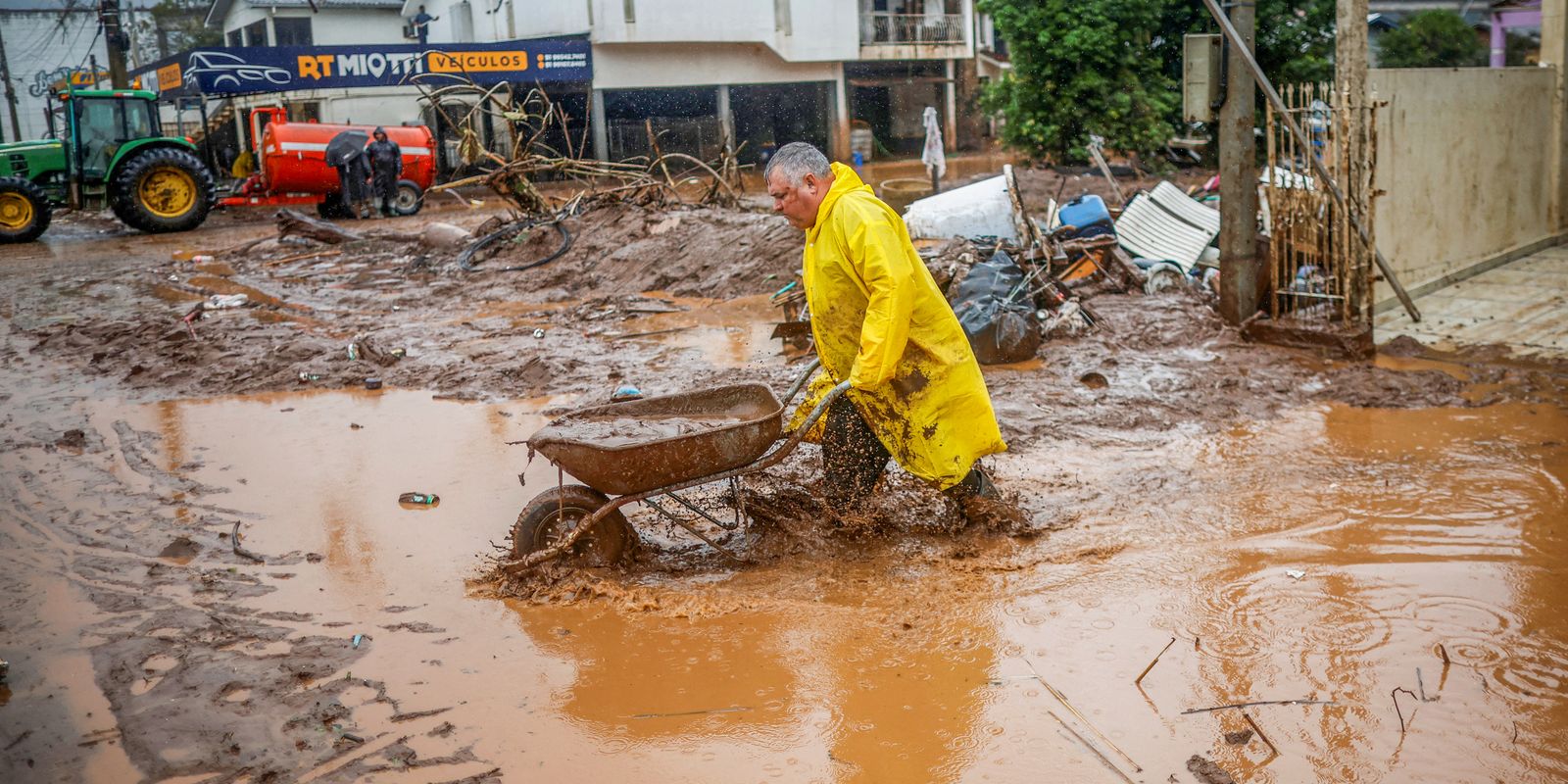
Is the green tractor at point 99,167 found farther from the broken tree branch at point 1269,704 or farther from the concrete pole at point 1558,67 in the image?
the broken tree branch at point 1269,704

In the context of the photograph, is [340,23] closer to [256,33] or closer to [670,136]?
[256,33]

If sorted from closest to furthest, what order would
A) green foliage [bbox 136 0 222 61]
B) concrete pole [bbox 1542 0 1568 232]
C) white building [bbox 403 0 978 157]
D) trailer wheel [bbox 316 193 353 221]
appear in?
concrete pole [bbox 1542 0 1568 232] < trailer wheel [bbox 316 193 353 221] < white building [bbox 403 0 978 157] < green foliage [bbox 136 0 222 61]

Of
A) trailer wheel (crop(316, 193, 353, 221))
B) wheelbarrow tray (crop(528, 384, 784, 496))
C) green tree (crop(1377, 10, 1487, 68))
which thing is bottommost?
wheelbarrow tray (crop(528, 384, 784, 496))

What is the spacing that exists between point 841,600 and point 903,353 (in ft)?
3.23

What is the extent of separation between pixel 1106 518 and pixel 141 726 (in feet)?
12.6

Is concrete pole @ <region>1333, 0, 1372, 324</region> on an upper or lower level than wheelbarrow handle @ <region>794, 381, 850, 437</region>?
upper

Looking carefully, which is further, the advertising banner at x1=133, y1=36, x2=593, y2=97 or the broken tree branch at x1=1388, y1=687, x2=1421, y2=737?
the advertising banner at x1=133, y1=36, x2=593, y2=97

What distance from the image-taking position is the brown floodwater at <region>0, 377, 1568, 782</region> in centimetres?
343

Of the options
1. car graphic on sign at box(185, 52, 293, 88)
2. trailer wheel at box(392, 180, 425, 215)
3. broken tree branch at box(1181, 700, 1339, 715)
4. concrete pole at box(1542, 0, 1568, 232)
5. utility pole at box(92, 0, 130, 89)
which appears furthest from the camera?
utility pole at box(92, 0, 130, 89)

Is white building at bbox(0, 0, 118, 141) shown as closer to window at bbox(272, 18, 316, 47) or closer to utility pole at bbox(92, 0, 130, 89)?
window at bbox(272, 18, 316, 47)

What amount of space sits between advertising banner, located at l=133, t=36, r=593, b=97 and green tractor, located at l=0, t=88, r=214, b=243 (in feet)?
12.9

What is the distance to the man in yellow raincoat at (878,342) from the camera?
4488 millimetres

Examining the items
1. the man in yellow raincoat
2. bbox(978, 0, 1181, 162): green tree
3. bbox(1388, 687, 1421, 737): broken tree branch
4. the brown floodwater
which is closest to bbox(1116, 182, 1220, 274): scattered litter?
the brown floodwater

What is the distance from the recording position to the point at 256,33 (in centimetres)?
3366
